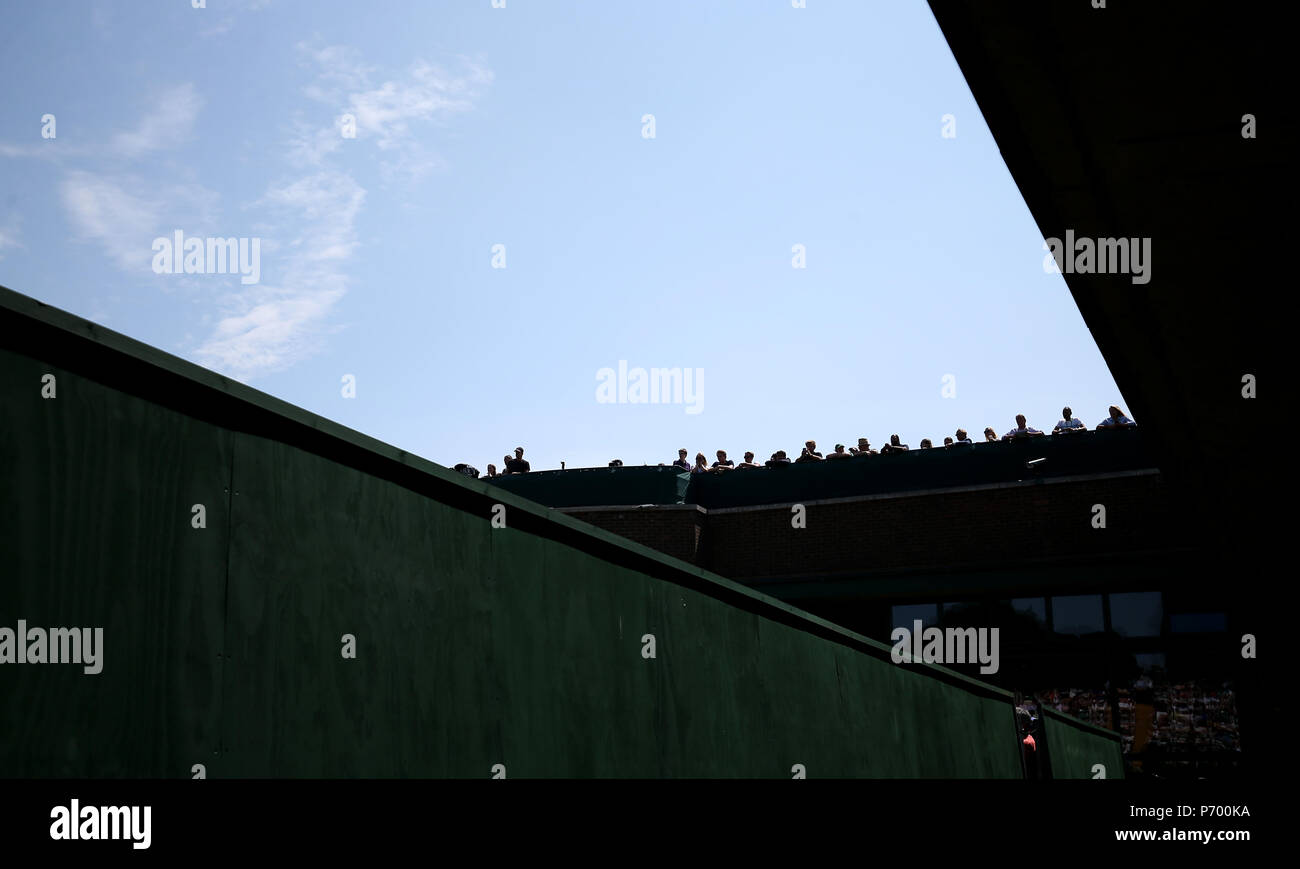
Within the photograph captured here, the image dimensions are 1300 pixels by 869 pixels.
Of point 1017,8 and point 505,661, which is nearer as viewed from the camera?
point 505,661

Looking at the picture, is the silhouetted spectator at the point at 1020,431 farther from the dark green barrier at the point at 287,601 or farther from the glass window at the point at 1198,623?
the dark green barrier at the point at 287,601

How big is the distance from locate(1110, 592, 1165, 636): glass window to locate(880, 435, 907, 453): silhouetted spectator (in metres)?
5.01

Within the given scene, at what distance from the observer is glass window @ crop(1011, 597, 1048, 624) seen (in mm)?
23125

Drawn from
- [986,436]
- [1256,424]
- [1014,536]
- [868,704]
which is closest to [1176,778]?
[1014,536]

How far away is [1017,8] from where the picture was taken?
237 inches

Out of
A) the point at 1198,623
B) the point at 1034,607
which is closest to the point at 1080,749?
the point at 1198,623

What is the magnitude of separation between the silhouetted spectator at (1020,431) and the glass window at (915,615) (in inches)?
148

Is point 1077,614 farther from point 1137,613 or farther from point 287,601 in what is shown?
point 287,601

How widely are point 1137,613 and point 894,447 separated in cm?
570

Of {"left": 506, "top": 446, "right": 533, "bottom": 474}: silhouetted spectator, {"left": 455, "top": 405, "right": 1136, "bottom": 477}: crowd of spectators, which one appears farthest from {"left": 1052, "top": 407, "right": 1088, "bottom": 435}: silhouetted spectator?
{"left": 506, "top": 446, "right": 533, "bottom": 474}: silhouetted spectator

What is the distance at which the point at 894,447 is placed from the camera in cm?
2473

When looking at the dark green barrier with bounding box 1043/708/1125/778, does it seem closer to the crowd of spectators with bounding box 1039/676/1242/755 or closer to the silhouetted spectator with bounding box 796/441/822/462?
the crowd of spectators with bounding box 1039/676/1242/755
